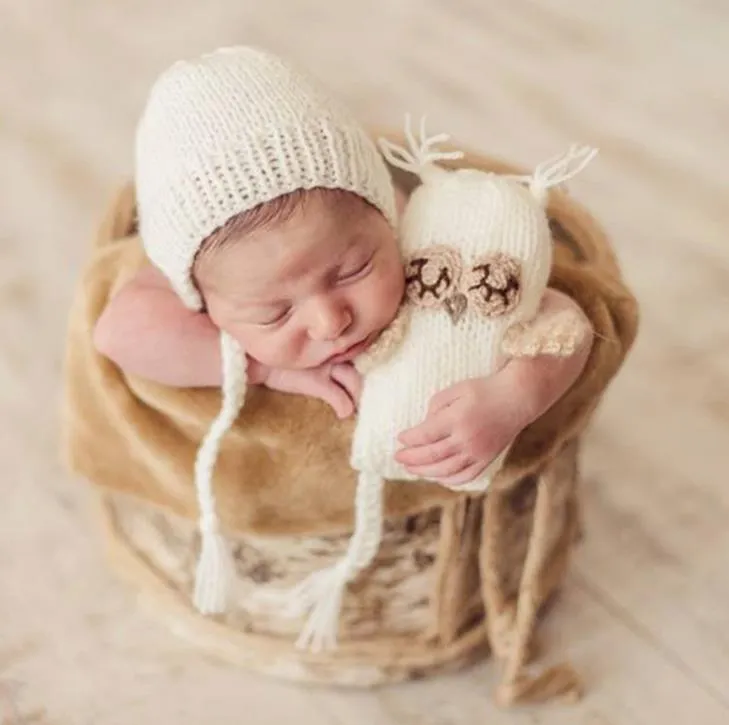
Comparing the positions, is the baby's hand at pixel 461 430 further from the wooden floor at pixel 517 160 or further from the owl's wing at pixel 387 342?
the wooden floor at pixel 517 160

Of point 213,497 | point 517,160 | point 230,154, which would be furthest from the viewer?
point 517,160

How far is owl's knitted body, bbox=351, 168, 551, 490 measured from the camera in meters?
0.77

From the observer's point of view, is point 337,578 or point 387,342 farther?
point 337,578

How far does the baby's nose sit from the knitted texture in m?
0.07

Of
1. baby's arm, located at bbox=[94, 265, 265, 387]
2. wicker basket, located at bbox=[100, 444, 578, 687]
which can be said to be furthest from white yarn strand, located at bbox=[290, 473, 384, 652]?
baby's arm, located at bbox=[94, 265, 265, 387]

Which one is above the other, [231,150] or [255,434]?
[231,150]

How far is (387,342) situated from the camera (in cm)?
78

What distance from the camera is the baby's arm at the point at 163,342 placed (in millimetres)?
814

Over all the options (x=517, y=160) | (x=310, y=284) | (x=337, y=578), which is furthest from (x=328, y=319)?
(x=517, y=160)

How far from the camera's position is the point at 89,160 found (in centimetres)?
155

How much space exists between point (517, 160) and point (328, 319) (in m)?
0.86

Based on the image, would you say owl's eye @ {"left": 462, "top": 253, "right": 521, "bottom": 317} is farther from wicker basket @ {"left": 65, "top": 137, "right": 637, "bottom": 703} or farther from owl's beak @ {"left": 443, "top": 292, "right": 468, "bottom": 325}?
wicker basket @ {"left": 65, "top": 137, "right": 637, "bottom": 703}

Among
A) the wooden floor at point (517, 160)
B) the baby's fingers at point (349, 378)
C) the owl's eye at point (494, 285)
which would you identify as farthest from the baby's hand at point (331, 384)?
the wooden floor at point (517, 160)

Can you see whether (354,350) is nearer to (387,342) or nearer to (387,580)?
(387,342)
